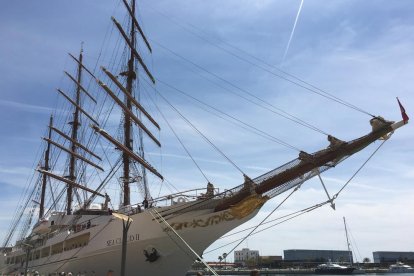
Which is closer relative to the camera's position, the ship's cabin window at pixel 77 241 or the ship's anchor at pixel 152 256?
the ship's anchor at pixel 152 256

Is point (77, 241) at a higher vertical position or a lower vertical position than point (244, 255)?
lower

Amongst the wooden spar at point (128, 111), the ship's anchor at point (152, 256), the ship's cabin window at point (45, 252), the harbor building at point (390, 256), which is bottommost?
the ship's anchor at point (152, 256)

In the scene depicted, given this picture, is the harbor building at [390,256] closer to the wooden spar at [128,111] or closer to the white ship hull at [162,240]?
the wooden spar at [128,111]

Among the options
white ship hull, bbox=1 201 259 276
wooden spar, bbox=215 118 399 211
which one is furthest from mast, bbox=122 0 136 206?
wooden spar, bbox=215 118 399 211

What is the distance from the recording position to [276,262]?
453 feet

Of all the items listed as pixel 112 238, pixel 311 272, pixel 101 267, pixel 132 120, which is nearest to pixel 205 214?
pixel 112 238

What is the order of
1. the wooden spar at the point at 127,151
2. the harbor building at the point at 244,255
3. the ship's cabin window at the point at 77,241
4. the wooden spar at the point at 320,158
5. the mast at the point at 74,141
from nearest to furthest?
the wooden spar at the point at 320,158
the ship's cabin window at the point at 77,241
the wooden spar at the point at 127,151
the mast at the point at 74,141
the harbor building at the point at 244,255

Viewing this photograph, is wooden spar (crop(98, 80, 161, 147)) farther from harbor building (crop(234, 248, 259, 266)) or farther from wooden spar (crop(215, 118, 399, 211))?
harbor building (crop(234, 248, 259, 266))

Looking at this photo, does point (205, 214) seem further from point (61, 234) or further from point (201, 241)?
point (61, 234)

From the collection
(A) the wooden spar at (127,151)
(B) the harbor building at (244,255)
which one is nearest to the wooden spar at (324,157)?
Result: (A) the wooden spar at (127,151)

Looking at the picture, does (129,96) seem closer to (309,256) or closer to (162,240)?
(162,240)

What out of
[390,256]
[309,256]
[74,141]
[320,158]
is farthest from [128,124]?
[390,256]

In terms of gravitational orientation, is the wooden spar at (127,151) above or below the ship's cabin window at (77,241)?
above

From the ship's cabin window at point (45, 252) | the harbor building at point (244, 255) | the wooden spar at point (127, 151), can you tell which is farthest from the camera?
the harbor building at point (244, 255)
